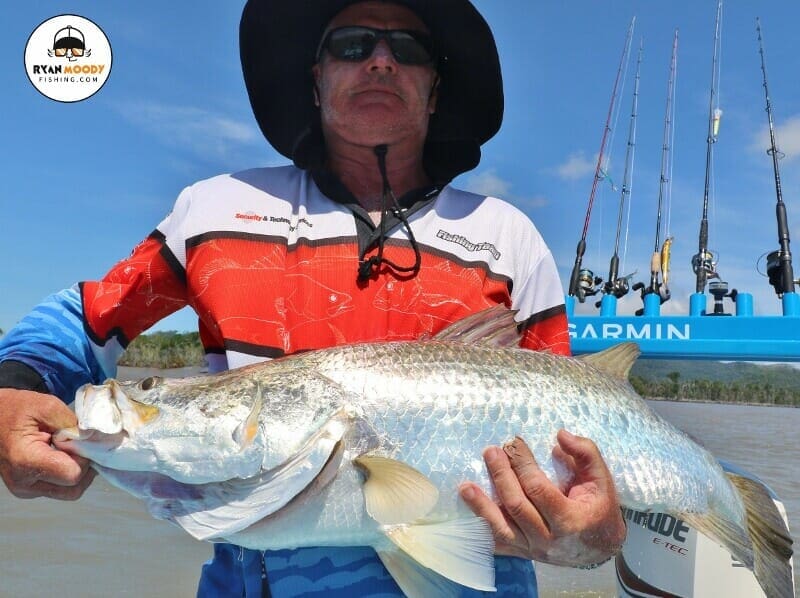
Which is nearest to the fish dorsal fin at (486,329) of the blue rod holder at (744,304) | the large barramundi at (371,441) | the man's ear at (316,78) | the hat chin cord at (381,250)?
the large barramundi at (371,441)

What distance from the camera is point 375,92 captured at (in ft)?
7.80

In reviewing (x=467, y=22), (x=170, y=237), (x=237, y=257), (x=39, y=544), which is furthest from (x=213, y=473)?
(x=39, y=544)

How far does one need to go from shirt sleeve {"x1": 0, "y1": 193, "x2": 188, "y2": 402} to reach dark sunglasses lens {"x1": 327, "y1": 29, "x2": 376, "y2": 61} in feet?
2.43

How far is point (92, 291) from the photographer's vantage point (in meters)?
2.18

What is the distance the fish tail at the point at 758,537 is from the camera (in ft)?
6.69

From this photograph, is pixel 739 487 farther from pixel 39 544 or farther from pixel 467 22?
pixel 39 544

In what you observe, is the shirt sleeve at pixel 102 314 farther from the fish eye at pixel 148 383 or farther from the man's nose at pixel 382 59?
the man's nose at pixel 382 59

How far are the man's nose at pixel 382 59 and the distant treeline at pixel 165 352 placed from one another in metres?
21.1

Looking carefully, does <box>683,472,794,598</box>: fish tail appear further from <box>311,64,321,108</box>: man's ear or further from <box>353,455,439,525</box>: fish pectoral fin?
<box>311,64,321,108</box>: man's ear

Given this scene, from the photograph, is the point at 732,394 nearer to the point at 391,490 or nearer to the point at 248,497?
the point at 391,490

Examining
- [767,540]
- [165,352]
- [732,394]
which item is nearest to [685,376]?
[767,540]

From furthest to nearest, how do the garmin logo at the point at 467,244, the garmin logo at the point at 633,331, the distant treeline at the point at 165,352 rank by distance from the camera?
the distant treeline at the point at 165,352
the garmin logo at the point at 633,331
the garmin logo at the point at 467,244

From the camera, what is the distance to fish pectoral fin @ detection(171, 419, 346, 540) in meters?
1.53

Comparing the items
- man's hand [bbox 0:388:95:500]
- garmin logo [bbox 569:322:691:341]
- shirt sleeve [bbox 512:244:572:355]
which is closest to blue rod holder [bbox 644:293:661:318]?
garmin logo [bbox 569:322:691:341]
